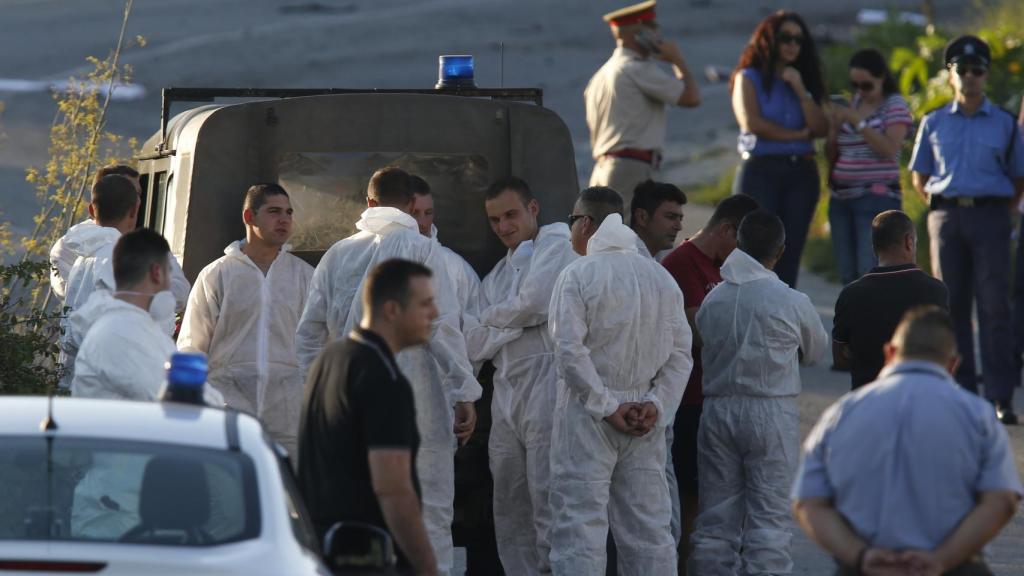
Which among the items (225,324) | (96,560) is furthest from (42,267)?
(96,560)

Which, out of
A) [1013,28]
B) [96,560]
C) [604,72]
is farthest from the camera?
[1013,28]

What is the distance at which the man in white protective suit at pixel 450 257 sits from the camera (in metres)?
8.25

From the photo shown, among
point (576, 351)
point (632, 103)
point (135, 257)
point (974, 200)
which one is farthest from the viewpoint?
point (632, 103)

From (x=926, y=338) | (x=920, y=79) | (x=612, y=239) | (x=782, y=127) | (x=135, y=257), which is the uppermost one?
(x=920, y=79)

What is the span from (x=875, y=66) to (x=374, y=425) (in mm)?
7153

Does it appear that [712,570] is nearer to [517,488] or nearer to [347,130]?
[517,488]

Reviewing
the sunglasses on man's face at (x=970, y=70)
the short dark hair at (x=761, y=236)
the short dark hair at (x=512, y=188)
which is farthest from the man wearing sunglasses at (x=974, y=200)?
the short dark hair at (x=512, y=188)

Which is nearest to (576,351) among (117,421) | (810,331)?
(810,331)

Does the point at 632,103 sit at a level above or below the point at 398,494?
above

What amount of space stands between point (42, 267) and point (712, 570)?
316 centimetres

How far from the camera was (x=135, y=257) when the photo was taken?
21.7ft

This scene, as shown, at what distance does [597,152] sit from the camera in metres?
12.4

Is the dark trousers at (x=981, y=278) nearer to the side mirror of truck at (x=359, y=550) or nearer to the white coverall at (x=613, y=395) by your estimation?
the white coverall at (x=613, y=395)

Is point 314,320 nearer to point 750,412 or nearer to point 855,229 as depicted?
point 750,412
